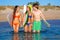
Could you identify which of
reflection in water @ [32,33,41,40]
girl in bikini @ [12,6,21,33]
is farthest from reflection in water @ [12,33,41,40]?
girl in bikini @ [12,6,21,33]

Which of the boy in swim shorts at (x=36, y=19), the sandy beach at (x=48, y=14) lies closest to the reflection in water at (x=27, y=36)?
the boy in swim shorts at (x=36, y=19)

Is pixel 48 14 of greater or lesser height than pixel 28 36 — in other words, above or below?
above

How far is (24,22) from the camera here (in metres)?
16.7

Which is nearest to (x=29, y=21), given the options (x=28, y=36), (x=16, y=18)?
(x=16, y=18)

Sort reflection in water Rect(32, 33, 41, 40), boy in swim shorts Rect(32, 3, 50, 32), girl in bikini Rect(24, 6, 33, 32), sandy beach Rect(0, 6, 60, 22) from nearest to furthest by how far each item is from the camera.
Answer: reflection in water Rect(32, 33, 41, 40), boy in swim shorts Rect(32, 3, 50, 32), girl in bikini Rect(24, 6, 33, 32), sandy beach Rect(0, 6, 60, 22)

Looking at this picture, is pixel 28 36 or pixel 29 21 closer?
pixel 28 36

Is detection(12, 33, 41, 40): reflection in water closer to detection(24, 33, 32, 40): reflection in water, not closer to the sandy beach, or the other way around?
detection(24, 33, 32, 40): reflection in water

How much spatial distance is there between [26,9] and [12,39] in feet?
8.11

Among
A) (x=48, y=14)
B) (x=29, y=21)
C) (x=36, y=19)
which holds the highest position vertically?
(x=36, y=19)

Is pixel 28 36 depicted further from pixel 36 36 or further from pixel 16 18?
pixel 16 18

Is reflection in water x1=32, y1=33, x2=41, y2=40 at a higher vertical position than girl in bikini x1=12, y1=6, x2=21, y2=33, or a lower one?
lower

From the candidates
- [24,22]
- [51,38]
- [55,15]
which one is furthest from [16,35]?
[55,15]

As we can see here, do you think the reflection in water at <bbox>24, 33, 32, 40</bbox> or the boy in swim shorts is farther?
the boy in swim shorts

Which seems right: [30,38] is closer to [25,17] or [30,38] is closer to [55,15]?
[25,17]
